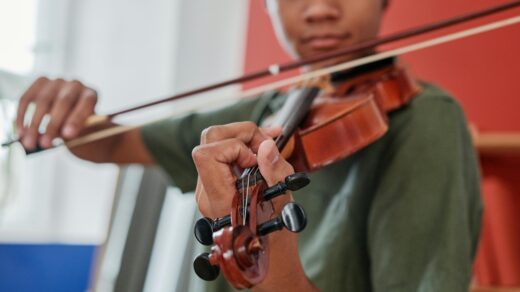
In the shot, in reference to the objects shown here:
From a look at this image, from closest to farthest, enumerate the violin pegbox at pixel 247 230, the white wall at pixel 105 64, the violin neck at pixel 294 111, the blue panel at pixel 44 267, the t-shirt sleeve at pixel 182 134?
the violin pegbox at pixel 247 230 < the violin neck at pixel 294 111 < the t-shirt sleeve at pixel 182 134 < the blue panel at pixel 44 267 < the white wall at pixel 105 64

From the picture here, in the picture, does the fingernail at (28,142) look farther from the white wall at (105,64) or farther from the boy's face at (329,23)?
the white wall at (105,64)

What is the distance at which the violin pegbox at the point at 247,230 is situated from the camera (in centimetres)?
44

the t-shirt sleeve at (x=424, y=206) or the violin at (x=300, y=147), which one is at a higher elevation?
the violin at (x=300, y=147)

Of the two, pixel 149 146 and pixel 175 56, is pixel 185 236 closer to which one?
pixel 149 146

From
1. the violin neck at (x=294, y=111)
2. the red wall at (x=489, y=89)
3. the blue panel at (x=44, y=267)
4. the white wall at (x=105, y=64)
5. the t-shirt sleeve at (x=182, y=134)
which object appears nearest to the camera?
the violin neck at (x=294, y=111)

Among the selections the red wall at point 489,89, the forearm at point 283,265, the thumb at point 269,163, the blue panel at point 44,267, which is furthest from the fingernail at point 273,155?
the red wall at point 489,89

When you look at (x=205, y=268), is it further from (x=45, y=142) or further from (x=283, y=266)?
(x=45, y=142)

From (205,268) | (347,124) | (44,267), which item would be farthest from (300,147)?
(44,267)

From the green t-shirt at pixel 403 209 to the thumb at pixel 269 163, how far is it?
0.71ft

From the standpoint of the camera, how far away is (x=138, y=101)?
1.56m

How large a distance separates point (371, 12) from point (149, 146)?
366 mm


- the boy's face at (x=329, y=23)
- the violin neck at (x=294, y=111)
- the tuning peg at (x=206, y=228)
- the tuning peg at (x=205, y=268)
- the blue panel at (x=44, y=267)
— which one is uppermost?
the boy's face at (x=329, y=23)

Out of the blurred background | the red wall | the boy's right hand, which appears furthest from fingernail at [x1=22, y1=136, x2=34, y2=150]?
the red wall

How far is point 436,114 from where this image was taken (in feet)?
2.55
